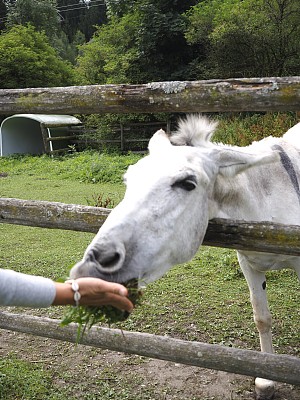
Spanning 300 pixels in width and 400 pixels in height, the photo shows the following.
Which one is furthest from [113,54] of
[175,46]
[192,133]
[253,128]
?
[192,133]

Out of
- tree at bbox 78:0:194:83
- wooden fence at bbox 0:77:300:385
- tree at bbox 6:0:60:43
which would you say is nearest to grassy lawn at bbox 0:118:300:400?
wooden fence at bbox 0:77:300:385

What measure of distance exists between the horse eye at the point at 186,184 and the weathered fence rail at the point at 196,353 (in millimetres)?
884

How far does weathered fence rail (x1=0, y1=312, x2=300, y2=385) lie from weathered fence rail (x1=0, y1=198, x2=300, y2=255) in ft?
2.24

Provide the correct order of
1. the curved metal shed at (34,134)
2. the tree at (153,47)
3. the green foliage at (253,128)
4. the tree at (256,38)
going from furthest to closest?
the tree at (153,47) < the curved metal shed at (34,134) < the tree at (256,38) < the green foliage at (253,128)

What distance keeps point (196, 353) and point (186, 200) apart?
1.09 metres

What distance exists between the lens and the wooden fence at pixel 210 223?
7.55 ft

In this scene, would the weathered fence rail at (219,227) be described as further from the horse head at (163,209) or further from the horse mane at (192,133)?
the horse mane at (192,133)

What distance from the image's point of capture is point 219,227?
238cm

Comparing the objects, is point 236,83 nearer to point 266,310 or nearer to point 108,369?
point 266,310

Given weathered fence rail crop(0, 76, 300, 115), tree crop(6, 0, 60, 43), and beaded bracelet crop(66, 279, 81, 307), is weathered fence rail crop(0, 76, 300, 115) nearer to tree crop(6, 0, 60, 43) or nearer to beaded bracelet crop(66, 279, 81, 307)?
beaded bracelet crop(66, 279, 81, 307)

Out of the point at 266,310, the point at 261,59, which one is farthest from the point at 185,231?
the point at 261,59

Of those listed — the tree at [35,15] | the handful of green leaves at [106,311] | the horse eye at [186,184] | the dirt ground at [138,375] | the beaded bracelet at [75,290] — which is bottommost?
the dirt ground at [138,375]

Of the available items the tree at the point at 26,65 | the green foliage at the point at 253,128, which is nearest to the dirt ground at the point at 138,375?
the green foliage at the point at 253,128

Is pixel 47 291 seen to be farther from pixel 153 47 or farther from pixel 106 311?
pixel 153 47
